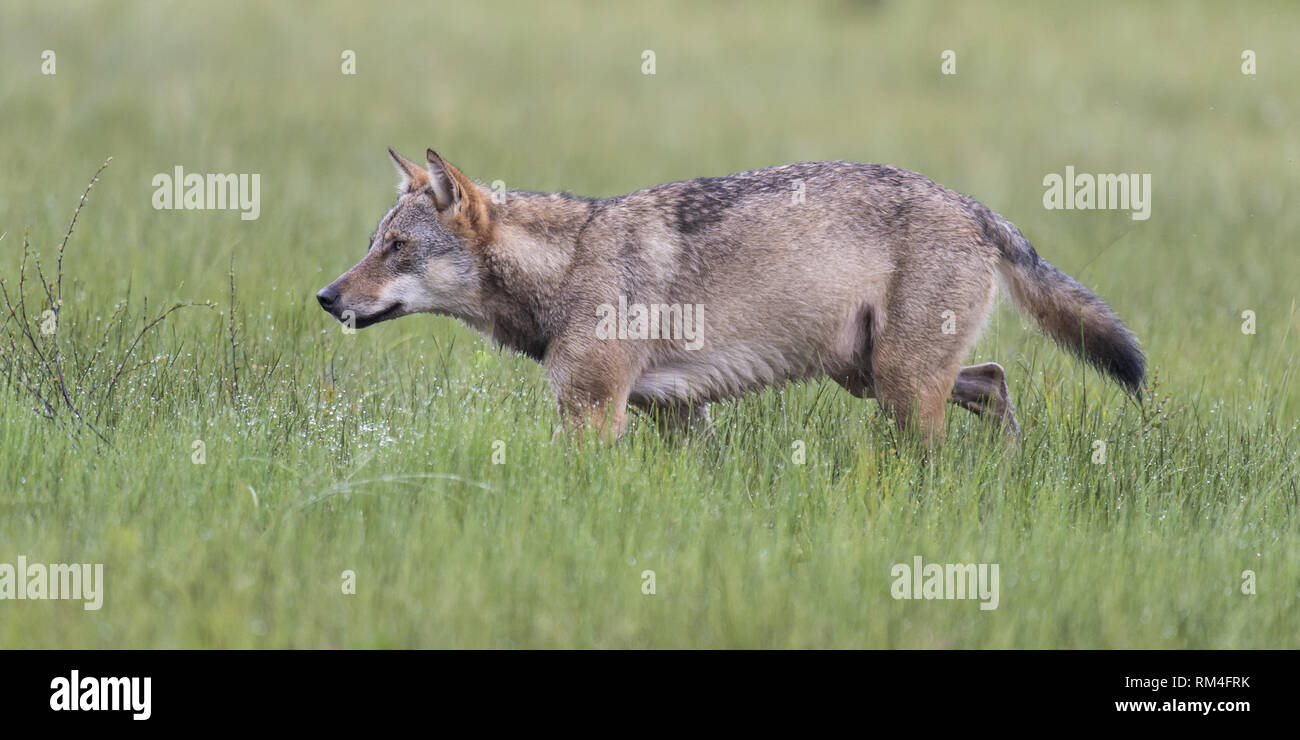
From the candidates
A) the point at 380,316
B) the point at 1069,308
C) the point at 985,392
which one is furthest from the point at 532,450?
the point at 1069,308

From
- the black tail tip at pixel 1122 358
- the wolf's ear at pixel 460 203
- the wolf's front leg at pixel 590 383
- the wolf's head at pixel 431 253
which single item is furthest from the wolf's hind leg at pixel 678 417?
the black tail tip at pixel 1122 358

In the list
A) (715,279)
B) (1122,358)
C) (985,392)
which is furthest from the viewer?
(985,392)

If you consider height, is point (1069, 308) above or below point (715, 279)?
below

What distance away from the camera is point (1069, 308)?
698cm

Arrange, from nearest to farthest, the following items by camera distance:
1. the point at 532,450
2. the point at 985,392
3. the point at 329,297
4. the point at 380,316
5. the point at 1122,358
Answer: the point at 532,450 < the point at 329,297 < the point at 380,316 < the point at 1122,358 < the point at 985,392

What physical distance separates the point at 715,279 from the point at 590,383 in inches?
33.7

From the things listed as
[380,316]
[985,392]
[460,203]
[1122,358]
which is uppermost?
[460,203]

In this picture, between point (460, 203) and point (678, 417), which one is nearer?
Answer: point (460, 203)

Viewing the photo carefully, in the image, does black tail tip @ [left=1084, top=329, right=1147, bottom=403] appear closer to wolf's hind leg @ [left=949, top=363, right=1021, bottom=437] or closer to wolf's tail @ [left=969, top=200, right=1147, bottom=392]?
wolf's tail @ [left=969, top=200, right=1147, bottom=392]

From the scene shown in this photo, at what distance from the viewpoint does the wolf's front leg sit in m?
6.34

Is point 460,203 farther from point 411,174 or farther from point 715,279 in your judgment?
point 715,279

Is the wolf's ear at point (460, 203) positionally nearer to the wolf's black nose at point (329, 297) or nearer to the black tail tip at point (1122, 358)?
the wolf's black nose at point (329, 297)
